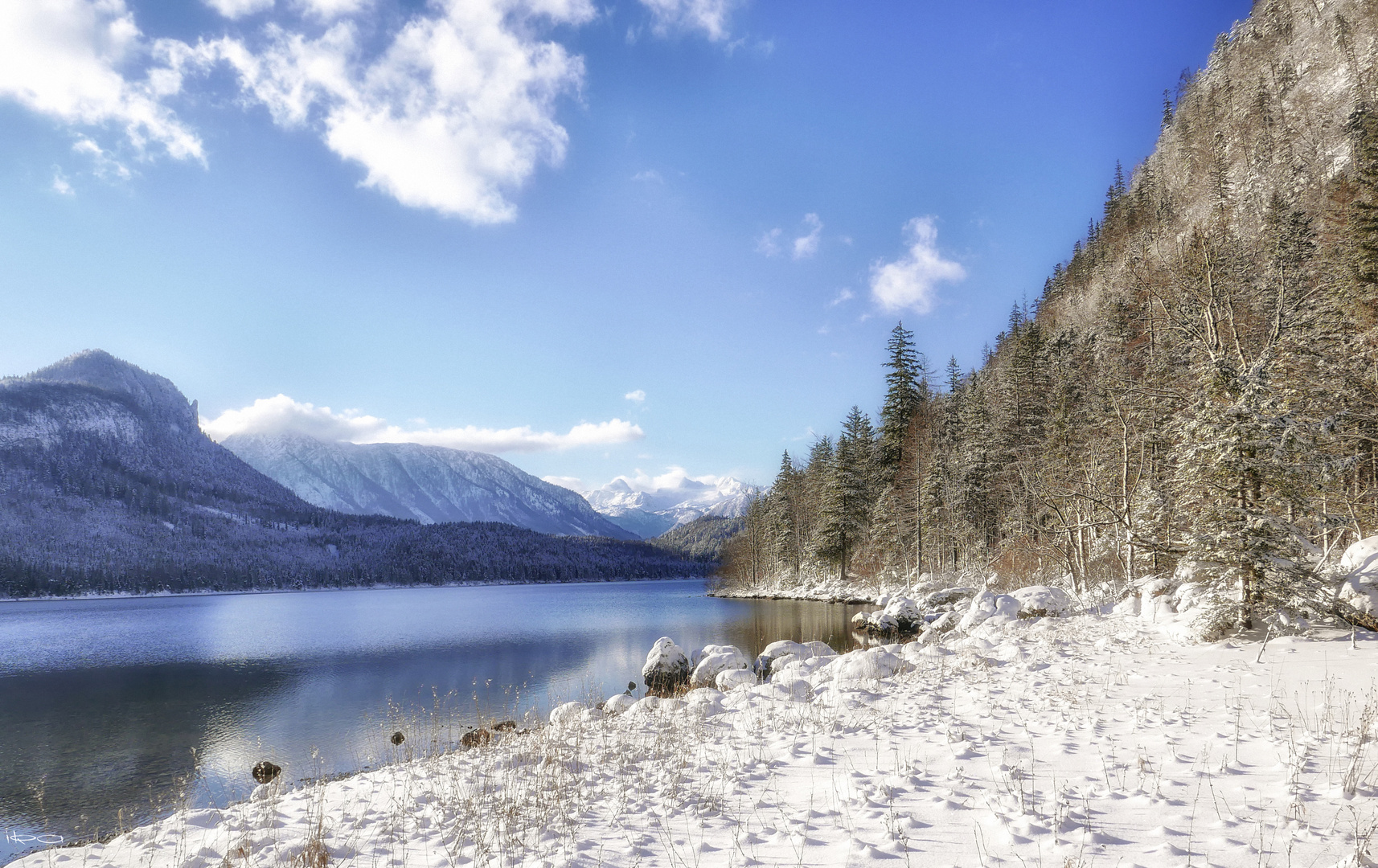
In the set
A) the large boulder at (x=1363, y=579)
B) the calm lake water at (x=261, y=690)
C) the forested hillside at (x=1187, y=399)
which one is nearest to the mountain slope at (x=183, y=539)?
the calm lake water at (x=261, y=690)

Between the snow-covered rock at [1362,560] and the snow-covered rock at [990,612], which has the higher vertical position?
the snow-covered rock at [1362,560]

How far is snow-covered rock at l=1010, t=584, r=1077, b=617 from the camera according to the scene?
19172 millimetres

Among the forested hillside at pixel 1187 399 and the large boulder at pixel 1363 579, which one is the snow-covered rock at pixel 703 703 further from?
the large boulder at pixel 1363 579

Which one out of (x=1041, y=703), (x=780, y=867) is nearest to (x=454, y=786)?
(x=780, y=867)

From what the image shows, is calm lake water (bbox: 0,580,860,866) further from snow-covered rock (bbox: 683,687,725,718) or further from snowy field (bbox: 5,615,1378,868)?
snow-covered rock (bbox: 683,687,725,718)

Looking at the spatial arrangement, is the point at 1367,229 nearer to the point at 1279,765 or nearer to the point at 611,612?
the point at 1279,765

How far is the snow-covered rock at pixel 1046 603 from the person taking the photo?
19.2 metres

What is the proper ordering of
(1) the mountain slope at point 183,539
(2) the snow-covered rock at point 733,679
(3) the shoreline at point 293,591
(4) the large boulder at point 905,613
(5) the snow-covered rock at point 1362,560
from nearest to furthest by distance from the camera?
(5) the snow-covered rock at point 1362,560
(2) the snow-covered rock at point 733,679
(4) the large boulder at point 905,613
(3) the shoreline at point 293,591
(1) the mountain slope at point 183,539

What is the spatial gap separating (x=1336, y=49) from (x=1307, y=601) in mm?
76470

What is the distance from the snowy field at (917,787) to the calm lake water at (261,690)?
3.25m

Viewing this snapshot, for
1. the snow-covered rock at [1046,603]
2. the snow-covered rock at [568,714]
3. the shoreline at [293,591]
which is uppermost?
the snow-covered rock at [1046,603]

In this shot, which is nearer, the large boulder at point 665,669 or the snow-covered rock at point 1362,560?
the snow-covered rock at point 1362,560

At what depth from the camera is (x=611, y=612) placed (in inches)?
2016

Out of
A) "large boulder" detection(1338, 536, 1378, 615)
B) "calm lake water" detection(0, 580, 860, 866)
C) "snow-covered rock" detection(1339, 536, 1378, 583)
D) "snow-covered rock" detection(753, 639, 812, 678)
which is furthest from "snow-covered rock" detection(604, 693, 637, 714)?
"snow-covered rock" detection(1339, 536, 1378, 583)
